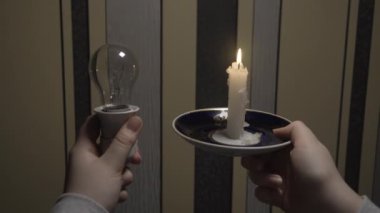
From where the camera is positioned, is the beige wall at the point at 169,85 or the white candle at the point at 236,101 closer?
the white candle at the point at 236,101

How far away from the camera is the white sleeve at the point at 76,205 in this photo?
0.58m

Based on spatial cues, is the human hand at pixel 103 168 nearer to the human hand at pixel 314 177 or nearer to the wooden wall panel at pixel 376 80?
the human hand at pixel 314 177

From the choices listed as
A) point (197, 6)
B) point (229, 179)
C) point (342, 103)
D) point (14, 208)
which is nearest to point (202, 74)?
point (197, 6)

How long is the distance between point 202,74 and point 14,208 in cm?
67

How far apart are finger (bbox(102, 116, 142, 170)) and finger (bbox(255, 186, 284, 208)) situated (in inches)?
13.7

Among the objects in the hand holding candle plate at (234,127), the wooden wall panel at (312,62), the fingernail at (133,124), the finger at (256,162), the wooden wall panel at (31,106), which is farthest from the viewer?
the wooden wall panel at (312,62)

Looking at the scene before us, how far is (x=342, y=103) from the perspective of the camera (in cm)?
119

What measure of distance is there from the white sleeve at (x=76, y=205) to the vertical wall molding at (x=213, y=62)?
577mm

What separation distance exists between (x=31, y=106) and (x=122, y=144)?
1.74ft

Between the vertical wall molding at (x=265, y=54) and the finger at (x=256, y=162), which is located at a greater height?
the vertical wall molding at (x=265, y=54)

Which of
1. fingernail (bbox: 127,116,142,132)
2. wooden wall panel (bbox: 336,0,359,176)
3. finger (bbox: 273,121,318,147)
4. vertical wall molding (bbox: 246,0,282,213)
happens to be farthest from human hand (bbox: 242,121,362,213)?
wooden wall panel (bbox: 336,0,359,176)

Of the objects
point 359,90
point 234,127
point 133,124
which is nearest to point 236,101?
point 234,127

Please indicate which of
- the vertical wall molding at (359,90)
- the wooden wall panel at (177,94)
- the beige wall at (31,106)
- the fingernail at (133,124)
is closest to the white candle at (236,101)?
the fingernail at (133,124)

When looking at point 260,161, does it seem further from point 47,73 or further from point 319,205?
point 47,73
